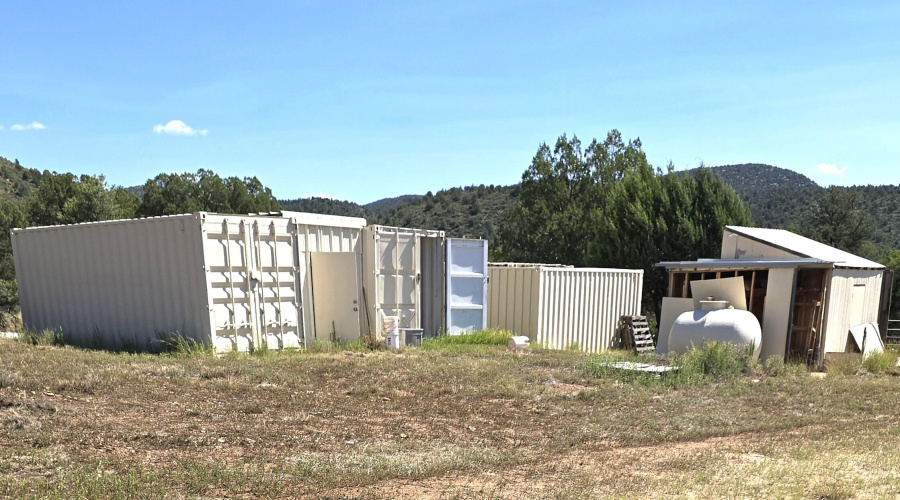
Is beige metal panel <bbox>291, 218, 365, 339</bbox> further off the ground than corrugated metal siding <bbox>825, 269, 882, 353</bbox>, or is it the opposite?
beige metal panel <bbox>291, 218, 365, 339</bbox>

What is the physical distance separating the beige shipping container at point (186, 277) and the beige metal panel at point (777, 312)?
9.10 metres

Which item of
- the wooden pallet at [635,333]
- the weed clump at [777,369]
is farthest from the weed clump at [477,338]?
the weed clump at [777,369]

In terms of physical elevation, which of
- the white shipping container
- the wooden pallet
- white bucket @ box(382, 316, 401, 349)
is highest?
the white shipping container

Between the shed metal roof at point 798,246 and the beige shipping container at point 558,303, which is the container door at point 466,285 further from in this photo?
the shed metal roof at point 798,246

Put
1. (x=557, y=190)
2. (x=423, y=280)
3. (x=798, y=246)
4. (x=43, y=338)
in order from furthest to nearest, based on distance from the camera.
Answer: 1. (x=557, y=190)
2. (x=798, y=246)
3. (x=423, y=280)
4. (x=43, y=338)

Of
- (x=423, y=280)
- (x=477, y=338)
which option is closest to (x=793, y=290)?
(x=477, y=338)

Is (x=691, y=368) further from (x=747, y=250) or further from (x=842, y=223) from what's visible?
(x=842, y=223)

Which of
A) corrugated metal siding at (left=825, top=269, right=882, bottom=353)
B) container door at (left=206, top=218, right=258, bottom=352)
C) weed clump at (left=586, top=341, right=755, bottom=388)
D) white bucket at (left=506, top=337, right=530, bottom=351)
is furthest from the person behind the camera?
corrugated metal siding at (left=825, top=269, right=882, bottom=353)

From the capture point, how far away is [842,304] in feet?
51.1

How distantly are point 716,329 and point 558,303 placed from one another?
3777 mm

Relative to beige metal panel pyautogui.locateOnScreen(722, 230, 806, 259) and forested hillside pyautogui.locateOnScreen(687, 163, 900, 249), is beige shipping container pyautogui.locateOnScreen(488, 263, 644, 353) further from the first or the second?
forested hillside pyautogui.locateOnScreen(687, 163, 900, 249)

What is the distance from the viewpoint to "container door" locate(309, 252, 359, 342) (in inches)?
492

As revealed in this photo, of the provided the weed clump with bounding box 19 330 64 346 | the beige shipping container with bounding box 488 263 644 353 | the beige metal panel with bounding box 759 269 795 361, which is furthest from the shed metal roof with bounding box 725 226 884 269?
the weed clump with bounding box 19 330 64 346

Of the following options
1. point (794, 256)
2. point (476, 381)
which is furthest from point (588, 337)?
point (476, 381)
